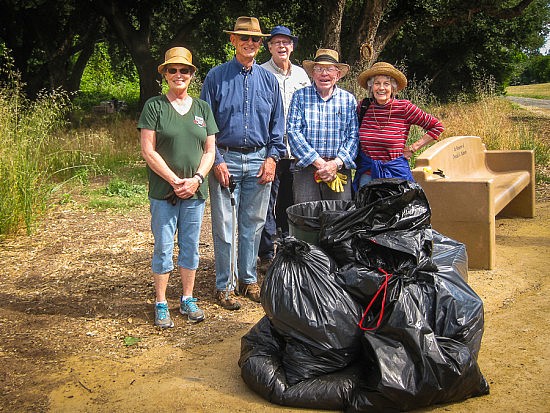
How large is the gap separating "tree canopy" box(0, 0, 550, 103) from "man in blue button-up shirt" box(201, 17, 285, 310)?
30.8 ft

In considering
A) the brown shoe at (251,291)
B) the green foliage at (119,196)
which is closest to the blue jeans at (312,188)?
the brown shoe at (251,291)

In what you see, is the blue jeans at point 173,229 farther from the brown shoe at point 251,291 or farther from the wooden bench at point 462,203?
the wooden bench at point 462,203

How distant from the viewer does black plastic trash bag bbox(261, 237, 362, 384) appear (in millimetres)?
3436

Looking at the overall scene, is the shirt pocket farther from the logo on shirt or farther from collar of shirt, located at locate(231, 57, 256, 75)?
the logo on shirt

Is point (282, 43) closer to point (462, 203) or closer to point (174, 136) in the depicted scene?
point (174, 136)

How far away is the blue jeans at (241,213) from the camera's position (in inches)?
197

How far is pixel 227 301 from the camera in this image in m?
5.09

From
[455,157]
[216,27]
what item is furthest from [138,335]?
[216,27]

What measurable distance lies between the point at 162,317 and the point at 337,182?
1588 mm

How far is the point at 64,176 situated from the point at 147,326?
20.7 ft

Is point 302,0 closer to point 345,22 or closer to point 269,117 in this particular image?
point 345,22

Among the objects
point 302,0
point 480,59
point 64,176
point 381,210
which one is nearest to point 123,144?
point 64,176

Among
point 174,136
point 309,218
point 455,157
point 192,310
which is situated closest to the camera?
point 309,218

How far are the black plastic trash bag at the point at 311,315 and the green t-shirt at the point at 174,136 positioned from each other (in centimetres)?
126
